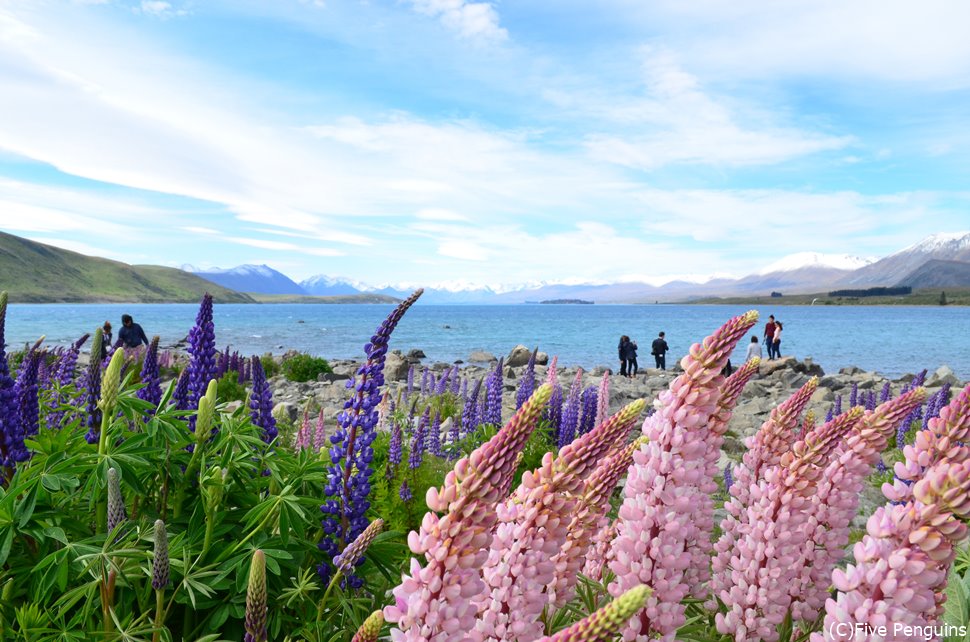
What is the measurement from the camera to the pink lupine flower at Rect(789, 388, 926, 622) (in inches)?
89.0

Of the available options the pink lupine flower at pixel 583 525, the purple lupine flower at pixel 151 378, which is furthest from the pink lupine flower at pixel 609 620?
the purple lupine flower at pixel 151 378

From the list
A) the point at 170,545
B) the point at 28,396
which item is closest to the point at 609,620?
the point at 170,545

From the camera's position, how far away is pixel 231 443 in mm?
3512

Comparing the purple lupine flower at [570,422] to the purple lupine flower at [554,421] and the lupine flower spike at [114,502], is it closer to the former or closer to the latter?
the purple lupine flower at [554,421]

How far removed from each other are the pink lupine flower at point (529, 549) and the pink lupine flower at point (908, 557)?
70 cm

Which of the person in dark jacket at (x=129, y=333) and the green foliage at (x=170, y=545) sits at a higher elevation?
the person in dark jacket at (x=129, y=333)

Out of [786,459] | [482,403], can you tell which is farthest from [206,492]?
[482,403]

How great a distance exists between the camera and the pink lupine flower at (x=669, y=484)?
172 cm

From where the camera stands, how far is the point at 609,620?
1161 mm

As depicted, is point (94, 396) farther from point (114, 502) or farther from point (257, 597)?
Answer: point (257, 597)

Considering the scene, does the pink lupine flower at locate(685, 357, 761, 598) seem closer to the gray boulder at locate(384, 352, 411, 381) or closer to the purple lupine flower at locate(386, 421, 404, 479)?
the purple lupine flower at locate(386, 421, 404, 479)

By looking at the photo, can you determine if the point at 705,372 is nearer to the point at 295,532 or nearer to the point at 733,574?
the point at 733,574

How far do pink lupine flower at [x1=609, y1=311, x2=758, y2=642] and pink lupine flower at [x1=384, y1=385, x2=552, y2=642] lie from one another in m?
0.49

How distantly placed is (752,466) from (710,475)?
0.94 m
